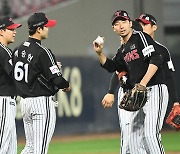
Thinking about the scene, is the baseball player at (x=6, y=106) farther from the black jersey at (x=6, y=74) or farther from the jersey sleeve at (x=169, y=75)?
the jersey sleeve at (x=169, y=75)

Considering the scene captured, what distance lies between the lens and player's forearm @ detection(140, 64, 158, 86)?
645cm

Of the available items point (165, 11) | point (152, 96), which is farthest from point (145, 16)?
point (165, 11)

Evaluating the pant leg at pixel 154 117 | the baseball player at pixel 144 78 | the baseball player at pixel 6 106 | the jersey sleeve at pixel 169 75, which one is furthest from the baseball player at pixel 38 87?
the jersey sleeve at pixel 169 75

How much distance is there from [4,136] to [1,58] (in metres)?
0.89

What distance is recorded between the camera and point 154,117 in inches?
265

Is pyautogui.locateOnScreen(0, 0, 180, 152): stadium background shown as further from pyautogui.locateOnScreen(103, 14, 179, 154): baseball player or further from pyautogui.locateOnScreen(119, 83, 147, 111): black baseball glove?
pyautogui.locateOnScreen(119, 83, 147, 111): black baseball glove

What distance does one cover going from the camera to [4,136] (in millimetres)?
7281

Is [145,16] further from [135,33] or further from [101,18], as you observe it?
[101,18]

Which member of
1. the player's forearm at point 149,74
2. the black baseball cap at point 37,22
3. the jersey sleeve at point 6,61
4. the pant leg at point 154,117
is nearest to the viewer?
the player's forearm at point 149,74

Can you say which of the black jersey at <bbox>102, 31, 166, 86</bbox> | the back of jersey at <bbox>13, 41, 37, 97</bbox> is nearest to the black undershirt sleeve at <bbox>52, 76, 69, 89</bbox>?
the back of jersey at <bbox>13, 41, 37, 97</bbox>

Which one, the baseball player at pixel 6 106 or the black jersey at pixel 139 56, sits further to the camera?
the baseball player at pixel 6 106

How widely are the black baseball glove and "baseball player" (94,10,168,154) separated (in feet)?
0.24

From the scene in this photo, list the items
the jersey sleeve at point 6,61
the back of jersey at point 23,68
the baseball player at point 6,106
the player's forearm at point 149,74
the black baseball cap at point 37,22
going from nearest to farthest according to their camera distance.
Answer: the player's forearm at point 149,74
the back of jersey at point 23,68
the black baseball cap at point 37,22
the jersey sleeve at point 6,61
the baseball player at point 6,106

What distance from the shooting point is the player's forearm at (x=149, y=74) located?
6449 millimetres
